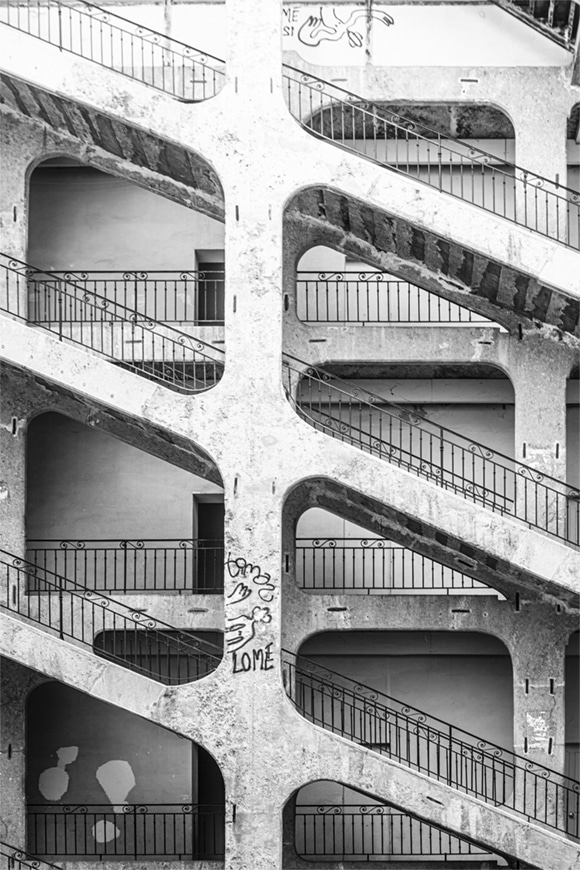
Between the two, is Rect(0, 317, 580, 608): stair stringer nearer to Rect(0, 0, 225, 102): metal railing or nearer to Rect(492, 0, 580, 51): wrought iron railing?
Rect(0, 0, 225, 102): metal railing

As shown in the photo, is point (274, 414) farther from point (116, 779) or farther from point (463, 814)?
point (116, 779)

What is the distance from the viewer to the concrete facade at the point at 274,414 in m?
19.2

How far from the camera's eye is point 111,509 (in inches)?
923

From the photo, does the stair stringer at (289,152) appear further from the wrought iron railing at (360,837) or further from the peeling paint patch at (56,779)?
the peeling paint patch at (56,779)

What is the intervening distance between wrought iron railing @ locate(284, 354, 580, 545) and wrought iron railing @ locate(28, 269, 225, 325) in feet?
6.58

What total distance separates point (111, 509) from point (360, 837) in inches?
255

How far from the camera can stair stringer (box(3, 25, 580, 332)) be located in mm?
19828

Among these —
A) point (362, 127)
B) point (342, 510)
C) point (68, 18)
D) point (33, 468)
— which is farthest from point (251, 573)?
point (68, 18)

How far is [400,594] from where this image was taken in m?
22.8

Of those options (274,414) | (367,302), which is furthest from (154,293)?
(274,414)

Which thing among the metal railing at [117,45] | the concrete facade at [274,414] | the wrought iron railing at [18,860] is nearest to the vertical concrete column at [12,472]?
the concrete facade at [274,414]

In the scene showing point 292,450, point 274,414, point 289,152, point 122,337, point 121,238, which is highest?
point 289,152

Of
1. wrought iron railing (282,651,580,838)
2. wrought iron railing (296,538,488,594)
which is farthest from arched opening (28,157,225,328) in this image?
wrought iron railing (282,651,580,838)

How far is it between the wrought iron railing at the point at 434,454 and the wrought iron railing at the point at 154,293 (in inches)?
79.0
